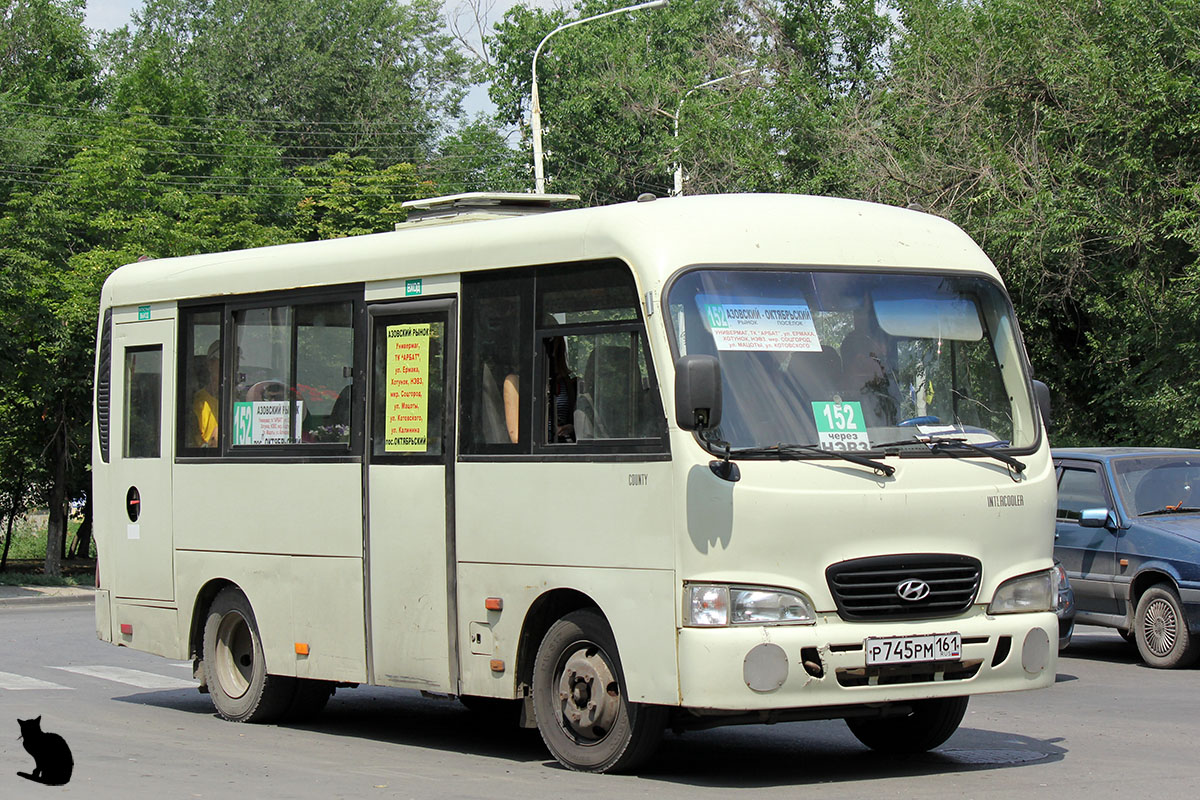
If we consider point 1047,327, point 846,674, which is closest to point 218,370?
point 846,674

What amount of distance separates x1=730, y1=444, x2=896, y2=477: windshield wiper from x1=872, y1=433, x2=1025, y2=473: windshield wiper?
0.21 m

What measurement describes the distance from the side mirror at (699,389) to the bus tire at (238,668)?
4401mm

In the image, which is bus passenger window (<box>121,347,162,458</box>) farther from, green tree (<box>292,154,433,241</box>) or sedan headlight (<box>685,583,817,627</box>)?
green tree (<box>292,154,433,241</box>)

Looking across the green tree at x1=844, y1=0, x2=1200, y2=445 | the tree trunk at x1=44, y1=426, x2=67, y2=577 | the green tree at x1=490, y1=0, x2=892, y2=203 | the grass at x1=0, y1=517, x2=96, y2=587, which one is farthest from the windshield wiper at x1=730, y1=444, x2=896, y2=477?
the tree trunk at x1=44, y1=426, x2=67, y2=577

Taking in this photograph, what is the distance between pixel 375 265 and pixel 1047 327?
18.4m

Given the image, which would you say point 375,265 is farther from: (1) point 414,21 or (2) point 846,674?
(1) point 414,21

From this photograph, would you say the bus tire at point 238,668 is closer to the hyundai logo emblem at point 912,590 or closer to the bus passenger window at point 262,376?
the bus passenger window at point 262,376

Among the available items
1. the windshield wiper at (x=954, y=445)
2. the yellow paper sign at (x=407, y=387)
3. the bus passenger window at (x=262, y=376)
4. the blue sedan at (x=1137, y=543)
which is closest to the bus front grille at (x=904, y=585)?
the windshield wiper at (x=954, y=445)

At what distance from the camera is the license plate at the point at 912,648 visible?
8.06 metres

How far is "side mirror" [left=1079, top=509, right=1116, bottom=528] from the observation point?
14.6m

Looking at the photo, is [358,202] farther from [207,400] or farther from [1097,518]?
[207,400]

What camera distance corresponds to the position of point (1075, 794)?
788 centimetres

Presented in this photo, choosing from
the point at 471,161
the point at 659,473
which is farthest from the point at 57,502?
the point at 471,161

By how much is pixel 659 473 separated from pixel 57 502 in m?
24.5
